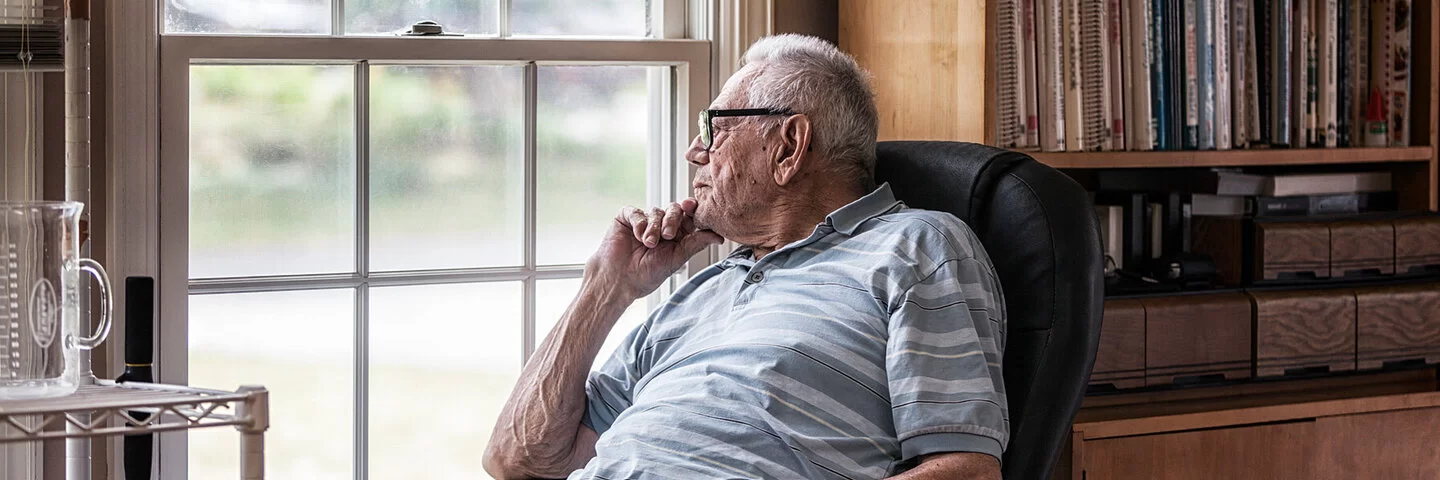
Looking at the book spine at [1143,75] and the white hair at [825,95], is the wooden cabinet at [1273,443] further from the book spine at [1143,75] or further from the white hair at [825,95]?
the white hair at [825,95]

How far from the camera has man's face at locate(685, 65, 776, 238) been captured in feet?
5.62

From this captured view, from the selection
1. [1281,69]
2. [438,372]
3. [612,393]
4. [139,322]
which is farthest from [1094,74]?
[139,322]

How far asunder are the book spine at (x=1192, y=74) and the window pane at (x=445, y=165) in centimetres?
112

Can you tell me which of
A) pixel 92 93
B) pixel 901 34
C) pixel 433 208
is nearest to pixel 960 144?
pixel 901 34

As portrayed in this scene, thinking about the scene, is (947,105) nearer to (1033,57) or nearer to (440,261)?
(1033,57)

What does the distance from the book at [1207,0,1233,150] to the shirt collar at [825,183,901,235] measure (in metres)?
0.79

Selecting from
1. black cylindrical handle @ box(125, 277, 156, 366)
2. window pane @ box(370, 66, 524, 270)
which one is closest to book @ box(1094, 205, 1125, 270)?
window pane @ box(370, 66, 524, 270)

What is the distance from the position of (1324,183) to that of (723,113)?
3.90 feet

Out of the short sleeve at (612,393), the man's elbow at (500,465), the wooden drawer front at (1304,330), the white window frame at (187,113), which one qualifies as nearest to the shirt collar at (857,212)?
the short sleeve at (612,393)

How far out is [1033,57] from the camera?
2.04m

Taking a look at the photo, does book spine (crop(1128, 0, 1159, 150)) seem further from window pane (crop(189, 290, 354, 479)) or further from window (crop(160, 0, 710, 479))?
window pane (crop(189, 290, 354, 479))

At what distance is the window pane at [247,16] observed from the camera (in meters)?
2.00

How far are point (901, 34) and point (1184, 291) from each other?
0.63 m

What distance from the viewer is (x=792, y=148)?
5.58 ft
